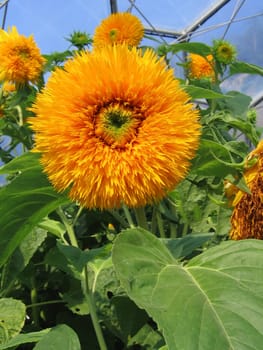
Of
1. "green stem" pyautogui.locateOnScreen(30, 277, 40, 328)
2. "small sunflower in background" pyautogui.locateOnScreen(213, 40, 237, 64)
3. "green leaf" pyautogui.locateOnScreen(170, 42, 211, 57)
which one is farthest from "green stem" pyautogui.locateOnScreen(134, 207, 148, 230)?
"small sunflower in background" pyautogui.locateOnScreen(213, 40, 237, 64)

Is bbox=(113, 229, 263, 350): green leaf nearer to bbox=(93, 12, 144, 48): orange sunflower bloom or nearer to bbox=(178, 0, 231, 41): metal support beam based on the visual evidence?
bbox=(93, 12, 144, 48): orange sunflower bloom

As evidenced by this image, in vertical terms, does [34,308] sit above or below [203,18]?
below

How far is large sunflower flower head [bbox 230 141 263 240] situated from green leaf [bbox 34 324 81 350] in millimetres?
172

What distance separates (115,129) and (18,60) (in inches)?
25.2

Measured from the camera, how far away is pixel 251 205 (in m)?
0.52

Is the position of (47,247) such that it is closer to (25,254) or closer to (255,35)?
(25,254)

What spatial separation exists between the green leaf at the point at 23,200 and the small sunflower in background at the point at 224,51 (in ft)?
2.58

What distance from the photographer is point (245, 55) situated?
6.48 metres

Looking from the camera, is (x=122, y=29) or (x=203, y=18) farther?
(x=203, y=18)

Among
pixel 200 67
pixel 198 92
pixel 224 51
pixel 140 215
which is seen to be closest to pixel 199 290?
pixel 140 215

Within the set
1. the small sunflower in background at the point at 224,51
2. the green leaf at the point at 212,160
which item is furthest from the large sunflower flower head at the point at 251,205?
the small sunflower in background at the point at 224,51

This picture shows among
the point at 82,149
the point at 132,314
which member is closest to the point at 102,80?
the point at 82,149

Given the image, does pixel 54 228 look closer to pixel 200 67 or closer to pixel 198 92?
pixel 198 92

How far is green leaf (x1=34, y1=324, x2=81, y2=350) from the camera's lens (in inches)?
18.4
